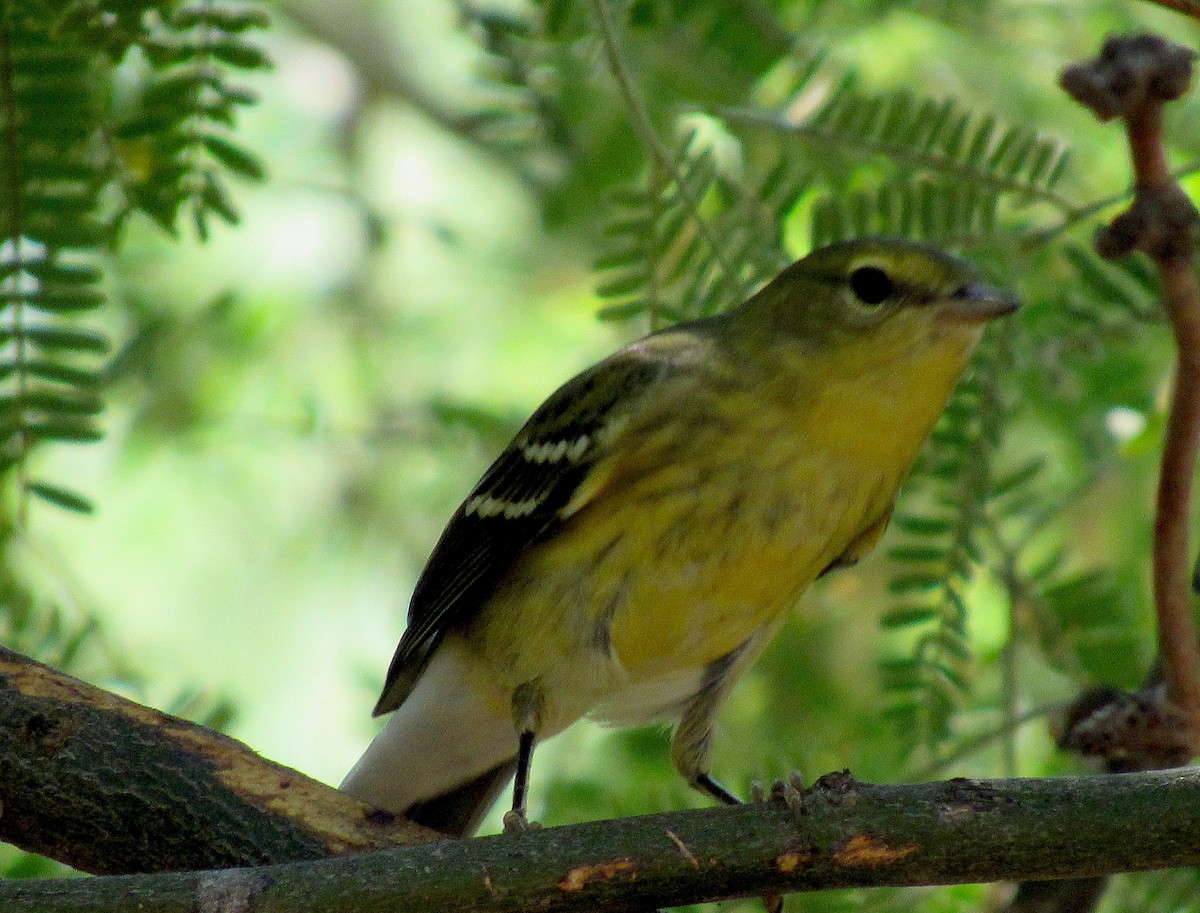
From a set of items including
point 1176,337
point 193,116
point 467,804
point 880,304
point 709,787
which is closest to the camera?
point 1176,337

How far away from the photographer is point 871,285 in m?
4.11

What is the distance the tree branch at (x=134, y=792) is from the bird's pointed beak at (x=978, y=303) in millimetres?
1883

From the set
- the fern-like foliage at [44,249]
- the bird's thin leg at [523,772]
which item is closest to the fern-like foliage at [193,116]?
the fern-like foliage at [44,249]

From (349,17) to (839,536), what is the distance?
5.68 meters

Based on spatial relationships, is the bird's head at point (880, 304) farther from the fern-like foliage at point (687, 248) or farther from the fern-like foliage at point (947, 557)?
the fern-like foliage at point (947, 557)

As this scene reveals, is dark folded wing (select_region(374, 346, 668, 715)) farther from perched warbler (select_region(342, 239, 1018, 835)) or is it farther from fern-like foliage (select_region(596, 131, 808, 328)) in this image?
fern-like foliage (select_region(596, 131, 808, 328))

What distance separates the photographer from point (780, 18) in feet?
16.8

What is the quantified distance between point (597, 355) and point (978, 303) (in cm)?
248

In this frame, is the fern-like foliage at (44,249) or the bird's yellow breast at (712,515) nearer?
the fern-like foliage at (44,249)

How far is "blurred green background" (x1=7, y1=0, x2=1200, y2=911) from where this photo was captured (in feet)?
13.9

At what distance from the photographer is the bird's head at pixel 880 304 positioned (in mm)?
3916

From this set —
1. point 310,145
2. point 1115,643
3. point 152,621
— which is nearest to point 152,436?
point 152,621

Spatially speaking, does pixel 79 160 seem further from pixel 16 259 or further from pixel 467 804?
pixel 467 804

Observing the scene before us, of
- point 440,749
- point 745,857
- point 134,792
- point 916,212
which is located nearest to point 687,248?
point 916,212
